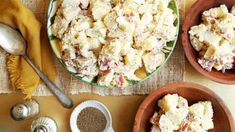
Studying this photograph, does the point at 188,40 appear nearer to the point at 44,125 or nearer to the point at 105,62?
the point at 105,62

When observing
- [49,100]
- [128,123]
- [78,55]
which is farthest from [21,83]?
[128,123]

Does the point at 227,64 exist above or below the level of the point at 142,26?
below

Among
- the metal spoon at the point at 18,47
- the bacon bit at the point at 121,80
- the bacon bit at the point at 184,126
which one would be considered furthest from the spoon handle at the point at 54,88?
the bacon bit at the point at 184,126

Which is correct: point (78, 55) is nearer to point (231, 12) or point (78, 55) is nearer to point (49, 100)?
point (49, 100)

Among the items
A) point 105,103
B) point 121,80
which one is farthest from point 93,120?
point 121,80

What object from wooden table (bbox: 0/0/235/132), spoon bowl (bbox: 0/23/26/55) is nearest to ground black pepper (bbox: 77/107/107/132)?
wooden table (bbox: 0/0/235/132)

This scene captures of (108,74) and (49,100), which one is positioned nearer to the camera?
(108,74)
